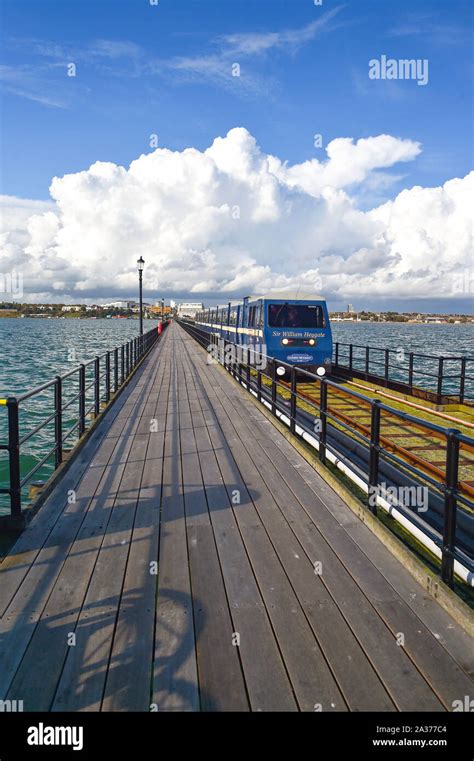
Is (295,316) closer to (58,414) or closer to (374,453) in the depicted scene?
(58,414)

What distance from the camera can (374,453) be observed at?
5020 millimetres

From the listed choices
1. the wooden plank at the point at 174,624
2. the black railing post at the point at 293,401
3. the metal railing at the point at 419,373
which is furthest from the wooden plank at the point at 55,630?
the metal railing at the point at 419,373

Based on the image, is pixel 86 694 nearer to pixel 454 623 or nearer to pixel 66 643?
pixel 66 643

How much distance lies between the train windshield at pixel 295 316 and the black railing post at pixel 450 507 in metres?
13.6

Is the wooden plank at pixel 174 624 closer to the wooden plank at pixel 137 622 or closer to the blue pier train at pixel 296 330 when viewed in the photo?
the wooden plank at pixel 137 622

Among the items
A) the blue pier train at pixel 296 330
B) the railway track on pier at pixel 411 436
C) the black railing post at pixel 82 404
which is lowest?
the railway track on pier at pixel 411 436

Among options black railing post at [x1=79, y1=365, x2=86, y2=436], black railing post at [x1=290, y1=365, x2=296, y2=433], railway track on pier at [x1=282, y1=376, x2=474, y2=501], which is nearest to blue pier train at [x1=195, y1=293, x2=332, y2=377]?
railway track on pier at [x1=282, y1=376, x2=474, y2=501]

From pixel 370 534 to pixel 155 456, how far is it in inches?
137

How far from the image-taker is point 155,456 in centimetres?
735

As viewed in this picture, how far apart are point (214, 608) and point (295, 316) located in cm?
1438

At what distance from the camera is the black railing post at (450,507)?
11.6 feet
